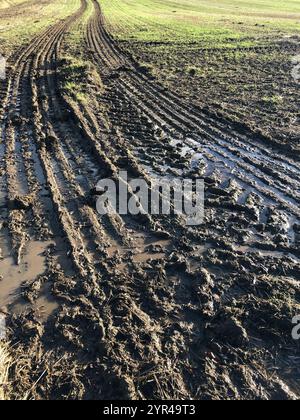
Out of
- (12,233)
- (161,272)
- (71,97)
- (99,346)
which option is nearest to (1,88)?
(71,97)

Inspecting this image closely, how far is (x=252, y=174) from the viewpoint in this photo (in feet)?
34.4

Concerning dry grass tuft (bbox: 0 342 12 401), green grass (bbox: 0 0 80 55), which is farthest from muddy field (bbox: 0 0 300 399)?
green grass (bbox: 0 0 80 55)

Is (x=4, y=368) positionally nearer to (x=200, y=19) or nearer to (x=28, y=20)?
(x=28, y=20)

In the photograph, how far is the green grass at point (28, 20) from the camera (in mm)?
28875

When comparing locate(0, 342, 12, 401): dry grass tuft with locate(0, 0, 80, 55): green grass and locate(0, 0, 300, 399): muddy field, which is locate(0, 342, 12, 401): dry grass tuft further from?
locate(0, 0, 80, 55): green grass

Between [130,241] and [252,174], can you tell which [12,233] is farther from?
[252,174]

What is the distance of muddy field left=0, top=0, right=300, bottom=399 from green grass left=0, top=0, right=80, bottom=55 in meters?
16.4

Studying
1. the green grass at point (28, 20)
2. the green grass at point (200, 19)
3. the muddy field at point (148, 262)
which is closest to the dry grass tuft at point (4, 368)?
the muddy field at point (148, 262)

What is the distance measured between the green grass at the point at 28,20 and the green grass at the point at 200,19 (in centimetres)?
526

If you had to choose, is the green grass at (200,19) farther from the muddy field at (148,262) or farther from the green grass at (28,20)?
the muddy field at (148,262)

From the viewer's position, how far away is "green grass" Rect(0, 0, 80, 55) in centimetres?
2888

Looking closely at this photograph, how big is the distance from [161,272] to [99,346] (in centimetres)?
185

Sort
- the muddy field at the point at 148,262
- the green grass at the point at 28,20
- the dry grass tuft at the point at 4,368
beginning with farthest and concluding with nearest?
the green grass at the point at 28,20 → the muddy field at the point at 148,262 → the dry grass tuft at the point at 4,368
